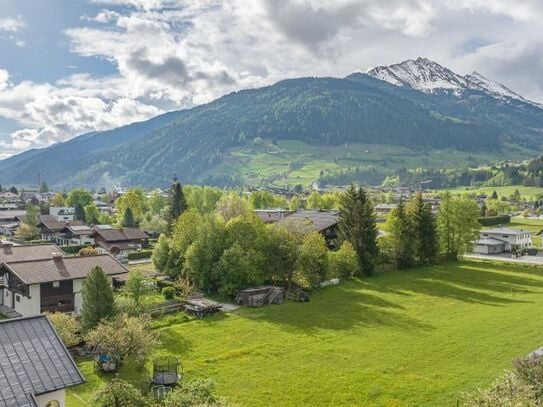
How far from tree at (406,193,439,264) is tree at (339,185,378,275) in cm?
943

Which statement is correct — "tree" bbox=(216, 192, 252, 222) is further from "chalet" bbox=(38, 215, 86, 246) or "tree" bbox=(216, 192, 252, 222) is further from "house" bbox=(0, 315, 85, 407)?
"house" bbox=(0, 315, 85, 407)

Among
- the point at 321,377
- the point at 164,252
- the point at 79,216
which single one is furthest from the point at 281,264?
the point at 79,216

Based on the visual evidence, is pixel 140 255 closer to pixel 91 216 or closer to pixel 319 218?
pixel 319 218

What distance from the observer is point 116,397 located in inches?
1061

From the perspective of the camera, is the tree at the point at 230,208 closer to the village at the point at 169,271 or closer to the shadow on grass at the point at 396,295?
the village at the point at 169,271

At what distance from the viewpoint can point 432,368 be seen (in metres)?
38.6

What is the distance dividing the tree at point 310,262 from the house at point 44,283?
22.9 metres

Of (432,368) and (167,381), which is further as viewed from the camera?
(432,368)

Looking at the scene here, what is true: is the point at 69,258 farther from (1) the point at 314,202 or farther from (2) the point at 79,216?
(1) the point at 314,202

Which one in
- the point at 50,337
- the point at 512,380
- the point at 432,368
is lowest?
the point at 432,368

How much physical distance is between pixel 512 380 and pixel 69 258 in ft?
→ 163

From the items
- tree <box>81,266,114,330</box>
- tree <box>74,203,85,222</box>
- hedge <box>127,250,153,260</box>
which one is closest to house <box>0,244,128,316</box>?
tree <box>81,266,114,330</box>

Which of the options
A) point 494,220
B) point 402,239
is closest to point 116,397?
point 402,239

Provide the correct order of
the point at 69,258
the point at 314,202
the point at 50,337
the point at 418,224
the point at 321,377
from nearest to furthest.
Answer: the point at 50,337 → the point at 321,377 → the point at 69,258 → the point at 418,224 → the point at 314,202
